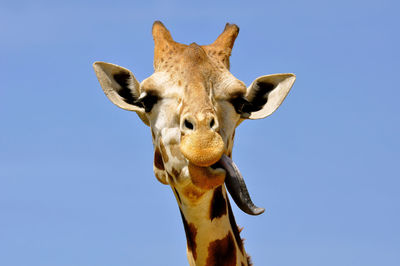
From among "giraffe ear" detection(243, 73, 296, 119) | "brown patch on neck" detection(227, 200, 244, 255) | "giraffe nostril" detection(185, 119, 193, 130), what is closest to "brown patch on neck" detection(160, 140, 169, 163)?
"giraffe nostril" detection(185, 119, 193, 130)

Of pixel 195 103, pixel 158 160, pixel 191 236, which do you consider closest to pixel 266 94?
pixel 195 103

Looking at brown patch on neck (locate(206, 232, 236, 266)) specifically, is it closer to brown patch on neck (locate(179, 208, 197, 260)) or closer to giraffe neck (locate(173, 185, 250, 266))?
giraffe neck (locate(173, 185, 250, 266))

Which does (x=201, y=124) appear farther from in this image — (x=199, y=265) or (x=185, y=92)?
(x=199, y=265)

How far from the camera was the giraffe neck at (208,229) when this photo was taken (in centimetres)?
830

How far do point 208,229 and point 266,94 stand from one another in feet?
Result: 6.33

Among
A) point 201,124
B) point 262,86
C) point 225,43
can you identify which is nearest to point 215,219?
point 201,124

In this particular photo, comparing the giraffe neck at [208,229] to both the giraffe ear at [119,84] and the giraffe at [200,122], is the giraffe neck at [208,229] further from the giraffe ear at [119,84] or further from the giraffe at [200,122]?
the giraffe ear at [119,84]

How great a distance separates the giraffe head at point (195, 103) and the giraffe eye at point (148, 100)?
1 centimetres

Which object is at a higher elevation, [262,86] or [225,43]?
[225,43]

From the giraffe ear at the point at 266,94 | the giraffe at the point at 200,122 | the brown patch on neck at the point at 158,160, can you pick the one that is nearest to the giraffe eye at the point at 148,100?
the giraffe at the point at 200,122

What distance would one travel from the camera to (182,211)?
8.52 metres

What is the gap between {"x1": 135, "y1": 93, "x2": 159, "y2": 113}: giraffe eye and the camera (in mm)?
8667

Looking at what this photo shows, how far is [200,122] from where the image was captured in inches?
304

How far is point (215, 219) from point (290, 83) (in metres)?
1.96
